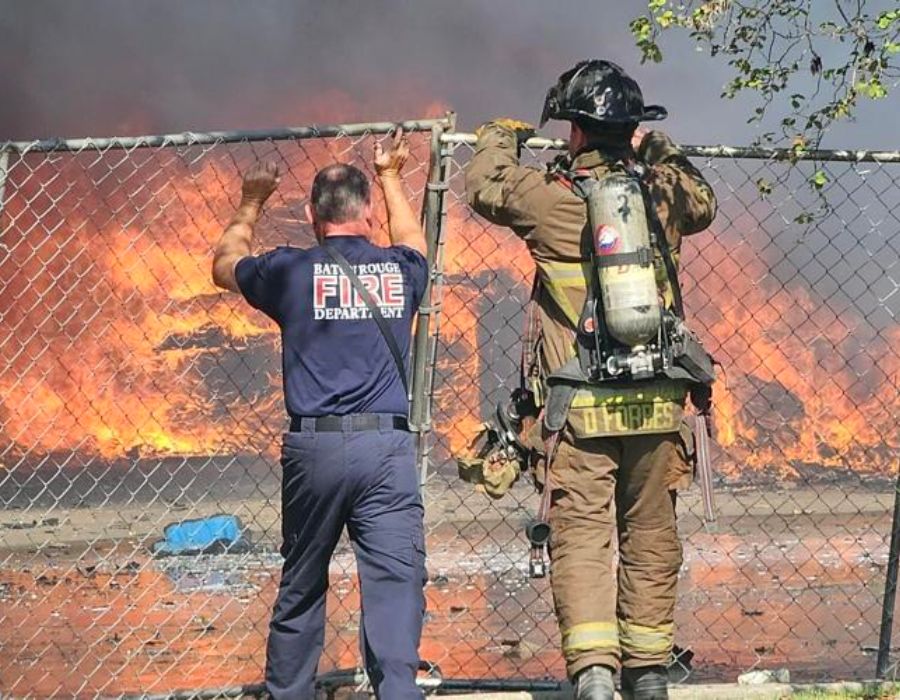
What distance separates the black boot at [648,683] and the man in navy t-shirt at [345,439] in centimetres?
78

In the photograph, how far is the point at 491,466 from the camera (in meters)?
4.32

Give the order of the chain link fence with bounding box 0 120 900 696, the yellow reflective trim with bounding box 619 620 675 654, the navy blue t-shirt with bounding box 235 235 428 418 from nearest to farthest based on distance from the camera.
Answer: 1. the navy blue t-shirt with bounding box 235 235 428 418
2. the yellow reflective trim with bounding box 619 620 675 654
3. the chain link fence with bounding box 0 120 900 696

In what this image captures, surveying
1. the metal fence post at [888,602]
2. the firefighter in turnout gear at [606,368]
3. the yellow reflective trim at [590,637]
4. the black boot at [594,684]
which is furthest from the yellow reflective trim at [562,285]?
the metal fence post at [888,602]

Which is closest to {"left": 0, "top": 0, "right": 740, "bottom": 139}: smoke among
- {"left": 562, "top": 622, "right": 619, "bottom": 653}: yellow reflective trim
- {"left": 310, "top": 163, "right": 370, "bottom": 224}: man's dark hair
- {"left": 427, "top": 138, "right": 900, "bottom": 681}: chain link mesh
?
{"left": 427, "top": 138, "right": 900, "bottom": 681}: chain link mesh

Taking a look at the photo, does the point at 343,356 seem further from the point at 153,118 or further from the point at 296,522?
the point at 153,118

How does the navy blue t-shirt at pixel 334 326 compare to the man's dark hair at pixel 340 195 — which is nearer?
the navy blue t-shirt at pixel 334 326

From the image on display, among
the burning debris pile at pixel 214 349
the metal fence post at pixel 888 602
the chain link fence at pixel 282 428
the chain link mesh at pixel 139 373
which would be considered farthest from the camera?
the burning debris pile at pixel 214 349

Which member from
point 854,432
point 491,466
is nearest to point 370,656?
point 491,466

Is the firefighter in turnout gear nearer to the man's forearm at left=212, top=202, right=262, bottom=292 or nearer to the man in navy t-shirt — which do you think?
the man in navy t-shirt

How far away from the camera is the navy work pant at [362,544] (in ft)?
13.1

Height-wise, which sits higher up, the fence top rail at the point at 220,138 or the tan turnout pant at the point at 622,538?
the fence top rail at the point at 220,138

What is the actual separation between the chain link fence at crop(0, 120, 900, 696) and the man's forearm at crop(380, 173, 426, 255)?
9.40ft

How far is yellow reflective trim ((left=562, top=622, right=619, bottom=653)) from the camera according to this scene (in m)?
4.00

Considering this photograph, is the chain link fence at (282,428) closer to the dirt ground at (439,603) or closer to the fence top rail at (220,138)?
the dirt ground at (439,603)
